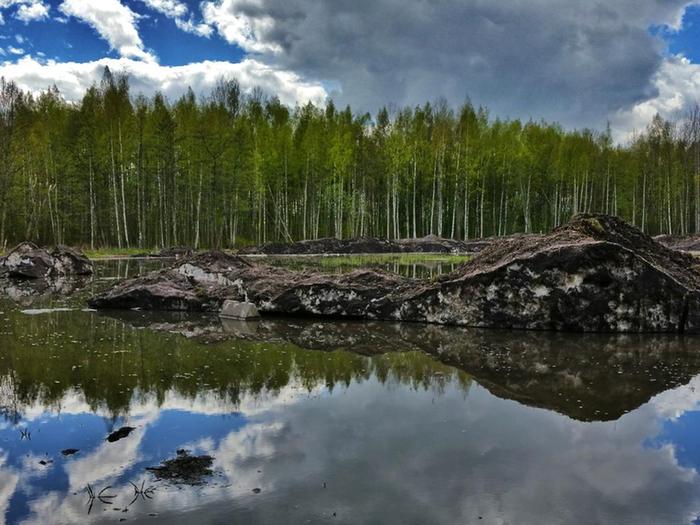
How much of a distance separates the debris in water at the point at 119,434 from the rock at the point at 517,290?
638 cm

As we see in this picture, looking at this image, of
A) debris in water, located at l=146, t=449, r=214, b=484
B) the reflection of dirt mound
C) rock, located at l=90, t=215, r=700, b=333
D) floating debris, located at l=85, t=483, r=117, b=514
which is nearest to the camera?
floating debris, located at l=85, t=483, r=117, b=514

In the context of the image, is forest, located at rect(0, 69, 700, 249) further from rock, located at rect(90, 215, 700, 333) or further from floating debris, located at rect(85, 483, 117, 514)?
floating debris, located at rect(85, 483, 117, 514)

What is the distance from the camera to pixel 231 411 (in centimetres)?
519

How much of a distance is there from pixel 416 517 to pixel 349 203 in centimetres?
5279

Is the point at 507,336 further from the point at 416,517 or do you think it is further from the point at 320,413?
the point at 416,517

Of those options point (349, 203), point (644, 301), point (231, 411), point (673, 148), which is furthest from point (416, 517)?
point (673, 148)

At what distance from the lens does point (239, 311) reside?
1085 cm

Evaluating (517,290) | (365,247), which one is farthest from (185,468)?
(365,247)

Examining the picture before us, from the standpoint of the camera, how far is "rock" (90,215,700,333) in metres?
9.22

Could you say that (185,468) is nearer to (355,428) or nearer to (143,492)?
(143,492)

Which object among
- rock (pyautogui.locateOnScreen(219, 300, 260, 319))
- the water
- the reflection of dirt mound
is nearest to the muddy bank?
rock (pyautogui.locateOnScreen(219, 300, 260, 319))

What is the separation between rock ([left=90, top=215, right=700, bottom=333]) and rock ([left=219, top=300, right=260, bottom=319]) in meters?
0.40

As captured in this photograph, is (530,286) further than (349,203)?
No

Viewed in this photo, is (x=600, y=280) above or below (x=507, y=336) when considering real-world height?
above
